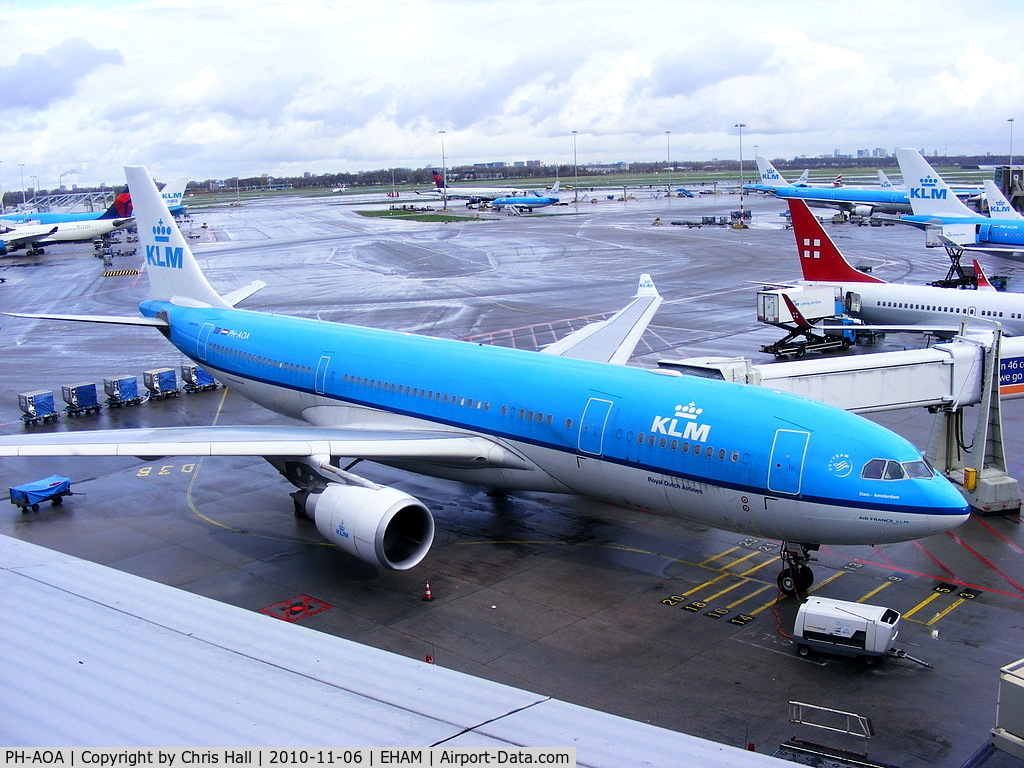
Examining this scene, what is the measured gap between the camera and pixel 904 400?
24.2 meters

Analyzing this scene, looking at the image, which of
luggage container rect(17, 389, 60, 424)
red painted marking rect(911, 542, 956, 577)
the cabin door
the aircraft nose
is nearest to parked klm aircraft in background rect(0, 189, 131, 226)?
luggage container rect(17, 389, 60, 424)

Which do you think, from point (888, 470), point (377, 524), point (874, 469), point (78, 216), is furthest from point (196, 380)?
point (78, 216)

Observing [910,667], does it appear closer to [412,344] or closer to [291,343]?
[412,344]

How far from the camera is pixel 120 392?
3697cm

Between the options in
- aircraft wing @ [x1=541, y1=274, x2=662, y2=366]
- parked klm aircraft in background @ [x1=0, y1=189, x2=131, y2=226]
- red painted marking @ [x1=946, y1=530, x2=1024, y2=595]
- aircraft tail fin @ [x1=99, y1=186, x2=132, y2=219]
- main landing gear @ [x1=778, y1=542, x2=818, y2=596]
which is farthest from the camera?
parked klm aircraft in background @ [x1=0, y1=189, x2=131, y2=226]

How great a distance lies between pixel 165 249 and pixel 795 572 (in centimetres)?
2342

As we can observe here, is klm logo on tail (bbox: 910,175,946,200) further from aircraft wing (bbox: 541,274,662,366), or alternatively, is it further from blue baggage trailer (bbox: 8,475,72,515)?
blue baggage trailer (bbox: 8,475,72,515)

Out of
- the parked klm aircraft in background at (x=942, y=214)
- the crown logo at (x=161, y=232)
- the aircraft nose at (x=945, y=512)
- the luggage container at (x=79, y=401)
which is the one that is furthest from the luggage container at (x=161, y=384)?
the parked klm aircraft in background at (x=942, y=214)

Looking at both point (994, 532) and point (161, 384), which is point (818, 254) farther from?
point (161, 384)

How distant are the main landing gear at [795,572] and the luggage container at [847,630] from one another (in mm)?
2152

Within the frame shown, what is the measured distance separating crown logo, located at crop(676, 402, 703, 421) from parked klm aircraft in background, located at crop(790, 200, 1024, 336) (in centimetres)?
2215

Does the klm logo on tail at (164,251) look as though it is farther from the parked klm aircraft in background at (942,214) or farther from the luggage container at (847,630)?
the parked klm aircraft in background at (942,214)

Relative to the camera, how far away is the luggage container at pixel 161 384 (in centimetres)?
3800

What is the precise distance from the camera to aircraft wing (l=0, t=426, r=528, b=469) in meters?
20.5
